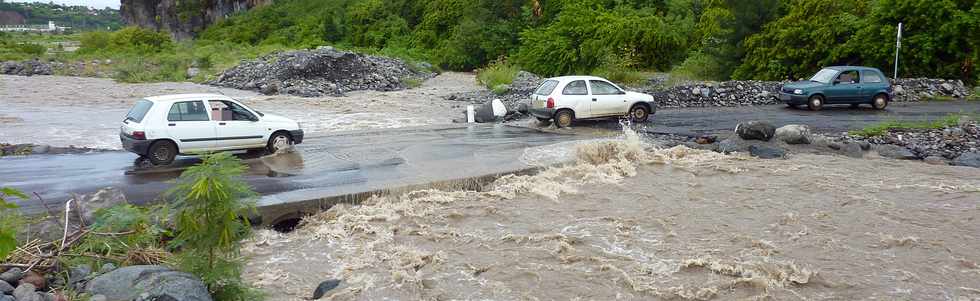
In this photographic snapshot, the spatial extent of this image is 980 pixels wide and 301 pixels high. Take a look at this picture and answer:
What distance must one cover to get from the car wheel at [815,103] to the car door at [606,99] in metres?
6.95

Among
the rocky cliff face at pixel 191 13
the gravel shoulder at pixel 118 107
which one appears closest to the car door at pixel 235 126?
the gravel shoulder at pixel 118 107

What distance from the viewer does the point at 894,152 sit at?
48.3ft

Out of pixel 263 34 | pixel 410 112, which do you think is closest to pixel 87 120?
pixel 410 112

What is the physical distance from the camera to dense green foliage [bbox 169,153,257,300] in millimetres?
6312

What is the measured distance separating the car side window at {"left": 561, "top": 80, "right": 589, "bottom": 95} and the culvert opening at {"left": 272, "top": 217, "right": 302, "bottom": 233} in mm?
9629

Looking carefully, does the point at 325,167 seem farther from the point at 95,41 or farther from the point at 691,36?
the point at 95,41

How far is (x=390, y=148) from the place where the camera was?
15727 mm

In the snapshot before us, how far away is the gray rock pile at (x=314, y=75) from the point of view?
3222 centimetres

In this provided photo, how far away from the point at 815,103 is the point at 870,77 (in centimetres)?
206

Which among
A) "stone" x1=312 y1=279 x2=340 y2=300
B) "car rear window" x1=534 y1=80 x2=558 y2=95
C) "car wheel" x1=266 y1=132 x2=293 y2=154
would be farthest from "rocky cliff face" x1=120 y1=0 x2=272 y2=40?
"stone" x1=312 y1=279 x2=340 y2=300

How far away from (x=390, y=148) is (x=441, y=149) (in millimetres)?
1180

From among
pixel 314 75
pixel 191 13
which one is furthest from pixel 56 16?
pixel 314 75

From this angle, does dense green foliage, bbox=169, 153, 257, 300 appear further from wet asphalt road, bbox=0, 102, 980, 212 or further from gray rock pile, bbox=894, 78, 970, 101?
gray rock pile, bbox=894, 78, 970, 101

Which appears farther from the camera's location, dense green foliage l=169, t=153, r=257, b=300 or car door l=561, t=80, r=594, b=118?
car door l=561, t=80, r=594, b=118
